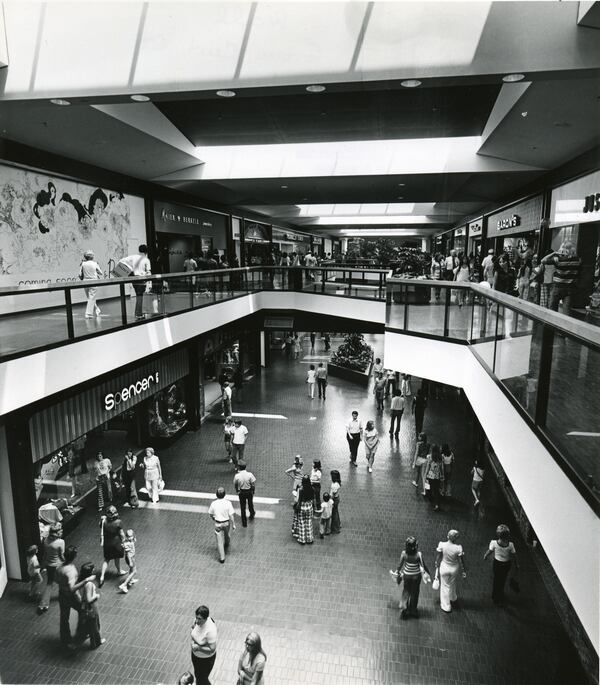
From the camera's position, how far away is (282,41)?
698cm

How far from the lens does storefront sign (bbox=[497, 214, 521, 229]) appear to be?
1823 centimetres

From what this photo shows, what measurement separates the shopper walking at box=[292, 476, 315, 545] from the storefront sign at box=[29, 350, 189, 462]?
4.61 meters

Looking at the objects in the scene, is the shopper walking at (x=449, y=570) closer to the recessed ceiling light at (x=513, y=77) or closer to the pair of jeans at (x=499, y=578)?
the pair of jeans at (x=499, y=578)

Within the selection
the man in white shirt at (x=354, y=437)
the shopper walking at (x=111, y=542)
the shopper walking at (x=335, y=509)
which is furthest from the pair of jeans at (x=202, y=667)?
the man in white shirt at (x=354, y=437)

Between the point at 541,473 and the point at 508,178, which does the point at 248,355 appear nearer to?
the point at 508,178

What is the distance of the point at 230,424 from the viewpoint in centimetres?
1383

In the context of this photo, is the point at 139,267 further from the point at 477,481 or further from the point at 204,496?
the point at 477,481

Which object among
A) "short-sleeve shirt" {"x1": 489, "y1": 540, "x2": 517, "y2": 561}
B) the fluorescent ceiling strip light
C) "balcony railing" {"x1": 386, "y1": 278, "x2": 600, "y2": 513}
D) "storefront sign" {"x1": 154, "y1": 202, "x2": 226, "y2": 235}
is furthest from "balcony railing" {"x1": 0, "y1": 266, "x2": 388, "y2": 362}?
the fluorescent ceiling strip light

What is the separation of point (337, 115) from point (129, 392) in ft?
29.2

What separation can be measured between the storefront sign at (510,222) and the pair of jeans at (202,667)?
17370mm

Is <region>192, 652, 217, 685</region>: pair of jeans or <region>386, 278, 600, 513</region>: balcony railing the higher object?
<region>386, 278, 600, 513</region>: balcony railing

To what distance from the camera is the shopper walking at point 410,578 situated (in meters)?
7.45

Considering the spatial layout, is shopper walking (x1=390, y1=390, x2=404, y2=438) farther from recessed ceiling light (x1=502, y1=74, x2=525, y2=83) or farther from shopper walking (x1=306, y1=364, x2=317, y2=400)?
recessed ceiling light (x1=502, y1=74, x2=525, y2=83)

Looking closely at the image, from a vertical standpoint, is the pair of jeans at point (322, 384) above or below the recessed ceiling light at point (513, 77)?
below
